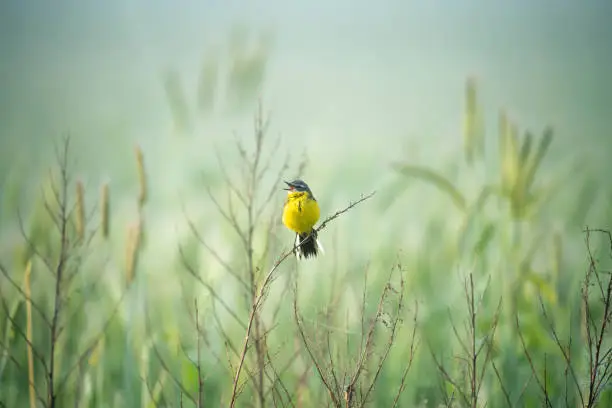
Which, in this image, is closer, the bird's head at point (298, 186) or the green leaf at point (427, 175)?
the bird's head at point (298, 186)

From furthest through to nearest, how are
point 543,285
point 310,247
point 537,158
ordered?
1. point 543,285
2. point 537,158
3. point 310,247

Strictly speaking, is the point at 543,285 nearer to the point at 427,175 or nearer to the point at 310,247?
the point at 427,175

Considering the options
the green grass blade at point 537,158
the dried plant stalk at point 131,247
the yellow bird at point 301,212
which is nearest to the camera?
the yellow bird at point 301,212

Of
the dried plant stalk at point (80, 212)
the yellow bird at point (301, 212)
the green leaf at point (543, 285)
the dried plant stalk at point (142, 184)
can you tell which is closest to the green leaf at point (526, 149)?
the green leaf at point (543, 285)

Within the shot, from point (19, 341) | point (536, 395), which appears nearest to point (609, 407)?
point (536, 395)

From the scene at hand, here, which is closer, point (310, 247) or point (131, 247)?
point (310, 247)

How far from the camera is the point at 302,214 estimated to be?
9.75 ft

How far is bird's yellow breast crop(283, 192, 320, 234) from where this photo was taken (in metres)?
2.98

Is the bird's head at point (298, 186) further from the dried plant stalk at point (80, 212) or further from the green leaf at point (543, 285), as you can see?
the green leaf at point (543, 285)

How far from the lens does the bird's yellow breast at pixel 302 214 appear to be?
298 centimetres

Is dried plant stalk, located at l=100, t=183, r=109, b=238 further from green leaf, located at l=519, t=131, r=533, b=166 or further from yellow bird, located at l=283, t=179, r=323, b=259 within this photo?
green leaf, located at l=519, t=131, r=533, b=166

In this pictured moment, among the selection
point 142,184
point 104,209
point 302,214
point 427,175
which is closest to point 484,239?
point 427,175

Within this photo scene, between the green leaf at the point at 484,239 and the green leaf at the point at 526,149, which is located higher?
the green leaf at the point at 526,149

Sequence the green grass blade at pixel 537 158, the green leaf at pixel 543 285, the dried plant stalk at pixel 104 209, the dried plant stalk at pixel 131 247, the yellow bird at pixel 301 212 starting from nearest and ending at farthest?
the yellow bird at pixel 301 212 < the dried plant stalk at pixel 104 209 < the dried plant stalk at pixel 131 247 < the green grass blade at pixel 537 158 < the green leaf at pixel 543 285
